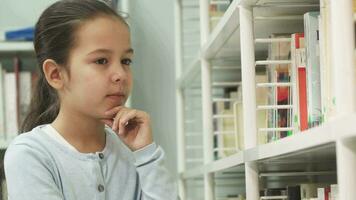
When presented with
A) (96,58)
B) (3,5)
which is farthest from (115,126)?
(3,5)

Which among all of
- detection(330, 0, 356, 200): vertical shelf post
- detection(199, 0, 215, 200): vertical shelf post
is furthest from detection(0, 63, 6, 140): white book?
detection(330, 0, 356, 200): vertical shelf post

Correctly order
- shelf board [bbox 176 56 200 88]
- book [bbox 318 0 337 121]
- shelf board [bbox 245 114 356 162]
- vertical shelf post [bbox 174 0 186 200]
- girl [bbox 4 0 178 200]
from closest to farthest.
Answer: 1. shelf board [bbox 245 114 356 162]
2. book [bbox 318 0 337 121]
3. girl [bbox 4 0 178 200]
4. shelf board [bbox 176 56 200 88]
5. vertical shelf post [bbox 174 0 186 200]

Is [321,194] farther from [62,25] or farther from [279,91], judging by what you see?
[62,25]

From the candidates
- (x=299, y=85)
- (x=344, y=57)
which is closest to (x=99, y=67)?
(x=299, y=85)

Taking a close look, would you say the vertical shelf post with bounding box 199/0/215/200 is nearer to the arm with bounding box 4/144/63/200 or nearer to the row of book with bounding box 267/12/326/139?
the row of book with bounding box 267/12/326/139

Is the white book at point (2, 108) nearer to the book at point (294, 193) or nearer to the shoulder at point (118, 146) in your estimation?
the shoulder at point (118, 146)

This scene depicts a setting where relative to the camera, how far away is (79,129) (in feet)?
4.50

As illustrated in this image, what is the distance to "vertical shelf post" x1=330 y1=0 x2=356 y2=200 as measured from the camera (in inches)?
31.7

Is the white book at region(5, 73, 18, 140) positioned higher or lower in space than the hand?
higher

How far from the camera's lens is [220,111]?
2336 millimetres

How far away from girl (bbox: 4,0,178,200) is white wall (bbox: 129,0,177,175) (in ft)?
3.96

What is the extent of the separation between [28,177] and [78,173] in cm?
11

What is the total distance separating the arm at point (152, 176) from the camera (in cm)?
132

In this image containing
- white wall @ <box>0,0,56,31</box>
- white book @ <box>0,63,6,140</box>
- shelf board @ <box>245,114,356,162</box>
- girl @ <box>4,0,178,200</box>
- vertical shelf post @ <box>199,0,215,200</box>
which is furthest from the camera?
white wall @ <box>0,0,56,31</box>
